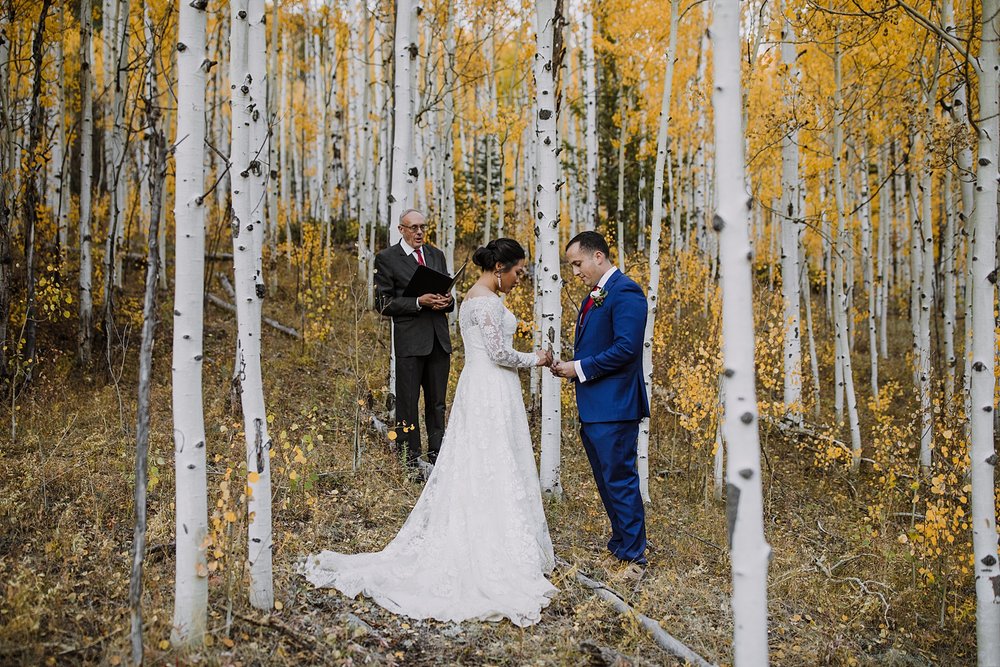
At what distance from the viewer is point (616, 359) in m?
4.02

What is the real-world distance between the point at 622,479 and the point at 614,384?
603 mm

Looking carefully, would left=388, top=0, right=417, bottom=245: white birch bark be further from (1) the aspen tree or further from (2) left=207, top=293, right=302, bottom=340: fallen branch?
(1) the aspen tree

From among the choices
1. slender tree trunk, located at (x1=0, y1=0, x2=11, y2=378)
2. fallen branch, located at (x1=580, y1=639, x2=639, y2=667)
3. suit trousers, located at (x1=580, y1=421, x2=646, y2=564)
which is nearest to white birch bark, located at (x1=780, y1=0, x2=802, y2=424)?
suit trousers, located at (x1=580, y1=421, x2=646, y2=564)

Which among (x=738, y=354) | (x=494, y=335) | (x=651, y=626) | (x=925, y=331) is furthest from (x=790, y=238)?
(x=738, y=354)

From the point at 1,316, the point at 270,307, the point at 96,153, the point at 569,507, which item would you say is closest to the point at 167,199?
the point at 96,153

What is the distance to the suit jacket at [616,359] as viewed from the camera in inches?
159

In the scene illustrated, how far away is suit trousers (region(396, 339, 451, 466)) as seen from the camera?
5.37 metres

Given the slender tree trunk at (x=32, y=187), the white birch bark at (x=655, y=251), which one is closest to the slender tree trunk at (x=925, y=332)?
the white birch bark at (x=655, y=251)

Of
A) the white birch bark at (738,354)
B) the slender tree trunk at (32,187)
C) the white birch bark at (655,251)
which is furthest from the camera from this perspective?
the white birch bark at (655,251)

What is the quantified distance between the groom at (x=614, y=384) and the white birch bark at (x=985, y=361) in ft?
5.62

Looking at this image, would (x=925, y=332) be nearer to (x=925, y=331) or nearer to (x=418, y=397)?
(x=925, y=331)

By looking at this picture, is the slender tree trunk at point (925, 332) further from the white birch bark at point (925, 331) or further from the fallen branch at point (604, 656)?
the fallen branch at point (604, 656)

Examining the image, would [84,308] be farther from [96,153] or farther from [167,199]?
[96,153]

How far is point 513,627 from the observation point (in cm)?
343
